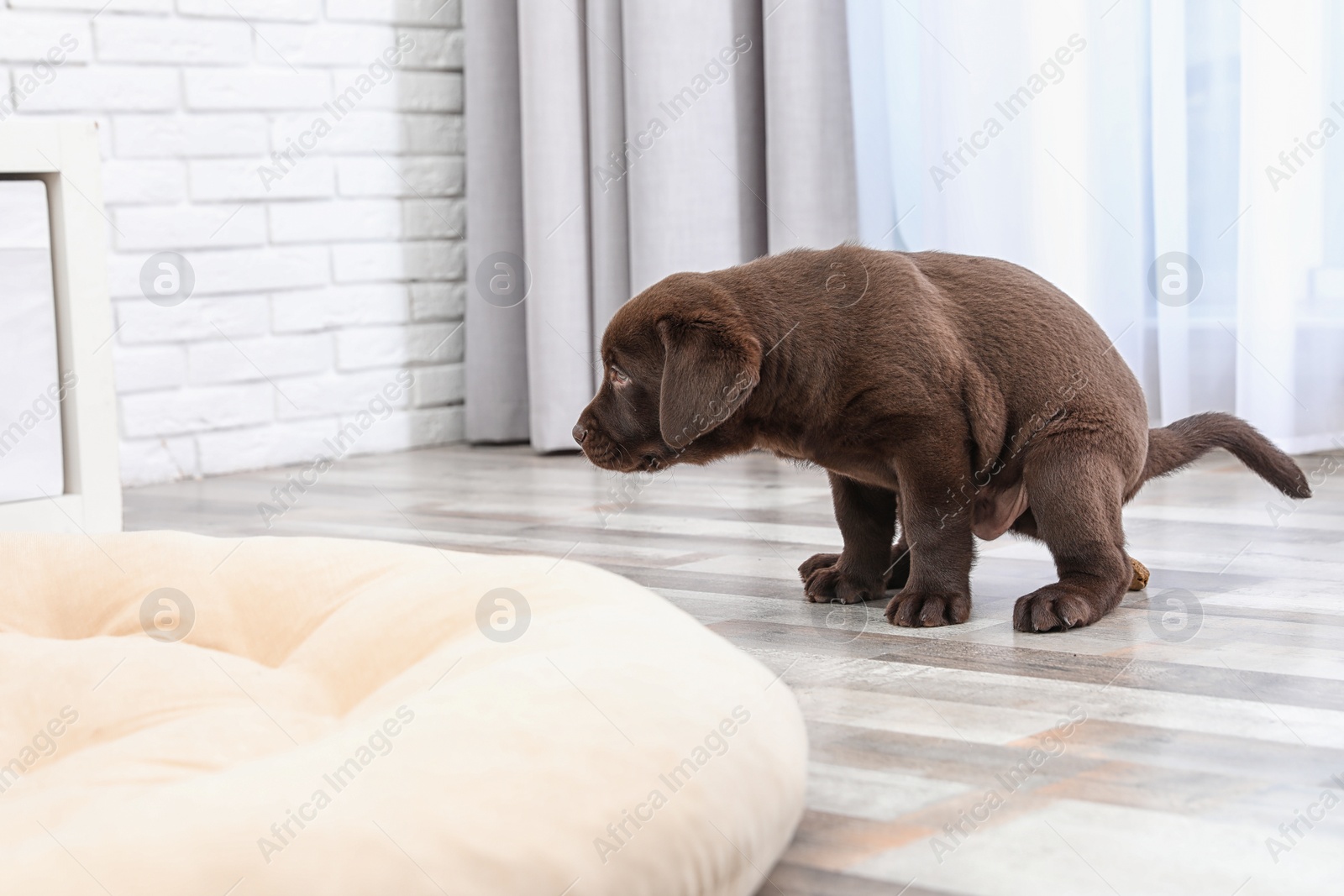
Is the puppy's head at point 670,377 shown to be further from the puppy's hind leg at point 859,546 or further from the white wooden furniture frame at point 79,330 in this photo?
the white wooden furniture frame at point 79,330

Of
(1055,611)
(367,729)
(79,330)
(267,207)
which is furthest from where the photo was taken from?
(267,207)

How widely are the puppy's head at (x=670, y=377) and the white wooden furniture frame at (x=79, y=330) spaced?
83cm

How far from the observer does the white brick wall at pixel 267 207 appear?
10.5 feet

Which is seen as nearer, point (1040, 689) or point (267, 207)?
point (1040, 689)

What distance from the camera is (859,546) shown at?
191 centimetres

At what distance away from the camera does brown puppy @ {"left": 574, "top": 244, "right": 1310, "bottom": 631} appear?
1.70 meters

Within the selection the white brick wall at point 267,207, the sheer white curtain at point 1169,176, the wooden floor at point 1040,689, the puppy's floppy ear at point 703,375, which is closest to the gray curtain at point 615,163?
the white brick wall at point 267,207

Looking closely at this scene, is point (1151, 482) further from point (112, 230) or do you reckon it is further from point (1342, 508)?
point (112, 230)

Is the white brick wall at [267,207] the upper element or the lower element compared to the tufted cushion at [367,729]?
upper

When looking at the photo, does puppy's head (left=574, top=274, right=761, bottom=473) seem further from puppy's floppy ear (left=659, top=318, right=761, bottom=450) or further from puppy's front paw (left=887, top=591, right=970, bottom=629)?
puppy's front paw (left=887, top=591, right=970, bottom=629)

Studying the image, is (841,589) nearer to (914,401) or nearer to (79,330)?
(914,401)

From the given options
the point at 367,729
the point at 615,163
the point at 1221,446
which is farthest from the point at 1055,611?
the point at 615,163

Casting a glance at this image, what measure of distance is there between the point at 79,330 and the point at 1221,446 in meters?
1.66

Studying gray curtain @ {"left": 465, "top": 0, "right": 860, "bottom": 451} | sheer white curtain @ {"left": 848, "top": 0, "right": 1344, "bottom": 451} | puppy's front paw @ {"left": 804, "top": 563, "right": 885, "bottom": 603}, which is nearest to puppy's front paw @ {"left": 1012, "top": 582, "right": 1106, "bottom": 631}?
puppy's front paw @ {"left": 804, "top": 563, "right": 885, "bottom": 603}
